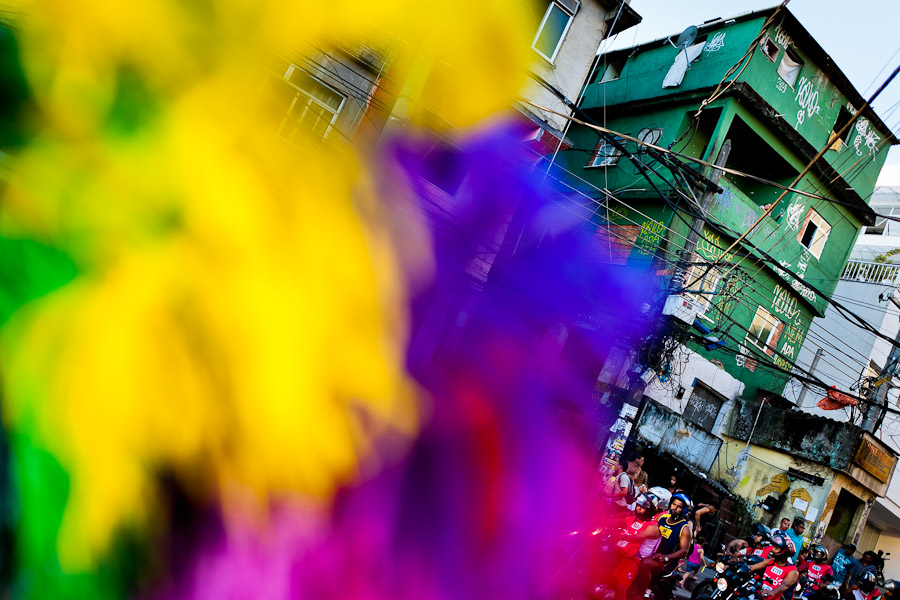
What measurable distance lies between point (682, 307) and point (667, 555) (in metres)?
8.49

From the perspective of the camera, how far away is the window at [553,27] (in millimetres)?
12492

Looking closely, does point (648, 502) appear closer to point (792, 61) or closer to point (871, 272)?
point (792, 61)

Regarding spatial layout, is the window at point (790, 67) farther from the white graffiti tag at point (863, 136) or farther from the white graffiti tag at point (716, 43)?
the white graffiti tag at point (863, 136)

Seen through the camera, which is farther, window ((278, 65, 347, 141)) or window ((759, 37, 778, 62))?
window ((759, 37, 778, 62))

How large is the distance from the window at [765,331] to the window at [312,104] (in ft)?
41.4

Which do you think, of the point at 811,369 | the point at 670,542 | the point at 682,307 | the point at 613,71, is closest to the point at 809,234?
the point at 811,369

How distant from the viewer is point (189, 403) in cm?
439

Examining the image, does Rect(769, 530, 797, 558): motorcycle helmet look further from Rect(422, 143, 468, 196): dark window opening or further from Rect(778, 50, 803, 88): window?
Rect(778, 50, 803, 88): window

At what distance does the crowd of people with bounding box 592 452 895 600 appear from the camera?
6598 mm

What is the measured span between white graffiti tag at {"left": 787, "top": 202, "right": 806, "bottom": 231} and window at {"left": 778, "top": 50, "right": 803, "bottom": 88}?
10.4 feet

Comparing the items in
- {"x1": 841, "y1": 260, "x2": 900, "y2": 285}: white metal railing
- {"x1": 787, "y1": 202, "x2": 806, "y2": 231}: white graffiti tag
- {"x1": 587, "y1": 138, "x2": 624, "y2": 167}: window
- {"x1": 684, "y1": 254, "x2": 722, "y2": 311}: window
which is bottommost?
{"x1": 684, "y1": 254, "x2": 722, "y2": 311}: window

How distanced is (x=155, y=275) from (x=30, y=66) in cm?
165

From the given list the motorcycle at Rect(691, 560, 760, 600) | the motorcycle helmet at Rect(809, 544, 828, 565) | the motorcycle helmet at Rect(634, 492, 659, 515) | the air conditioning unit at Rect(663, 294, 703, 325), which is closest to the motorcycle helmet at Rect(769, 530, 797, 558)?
the motorcycle at Rect(691, 560, 760, 600)

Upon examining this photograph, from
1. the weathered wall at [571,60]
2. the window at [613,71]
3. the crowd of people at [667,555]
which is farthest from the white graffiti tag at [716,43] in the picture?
the crowd of people at [667,555]
